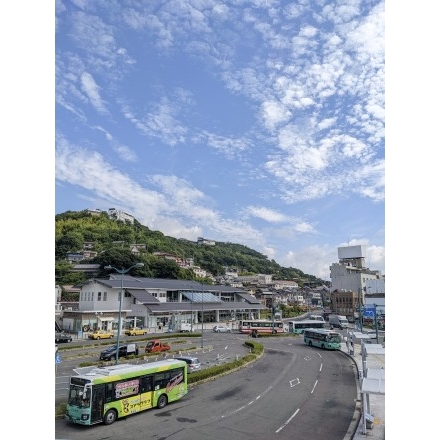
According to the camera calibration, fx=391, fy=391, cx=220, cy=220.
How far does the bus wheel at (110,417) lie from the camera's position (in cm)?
1091

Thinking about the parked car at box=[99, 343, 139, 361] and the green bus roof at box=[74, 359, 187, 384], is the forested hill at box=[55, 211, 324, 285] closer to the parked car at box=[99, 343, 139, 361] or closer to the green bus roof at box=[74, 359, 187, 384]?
the parked car at box=[99, 343, 139, 361]

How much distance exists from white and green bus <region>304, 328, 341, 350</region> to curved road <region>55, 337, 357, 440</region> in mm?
10105

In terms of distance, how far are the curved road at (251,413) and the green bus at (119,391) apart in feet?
0.84

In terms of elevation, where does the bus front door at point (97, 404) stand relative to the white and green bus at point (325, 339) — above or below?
above

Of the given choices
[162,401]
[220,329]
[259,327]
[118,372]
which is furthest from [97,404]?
Answer: [220,329]

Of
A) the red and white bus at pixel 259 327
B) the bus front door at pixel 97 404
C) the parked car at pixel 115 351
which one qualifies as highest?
the bus front door at pixel 97 404

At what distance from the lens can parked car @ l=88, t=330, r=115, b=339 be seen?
31.3 metres

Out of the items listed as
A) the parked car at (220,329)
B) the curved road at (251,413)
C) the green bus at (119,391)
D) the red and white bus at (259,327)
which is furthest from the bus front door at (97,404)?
the parked car at (220,329)

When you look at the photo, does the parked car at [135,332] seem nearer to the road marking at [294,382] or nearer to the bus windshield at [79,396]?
the road marking at [294,382]

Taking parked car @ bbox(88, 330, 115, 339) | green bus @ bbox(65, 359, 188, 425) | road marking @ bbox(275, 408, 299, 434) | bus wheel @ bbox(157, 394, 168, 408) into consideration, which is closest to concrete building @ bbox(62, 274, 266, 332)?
parked car @ bbox(88, 330, 115, 339)

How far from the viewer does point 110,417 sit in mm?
11047
